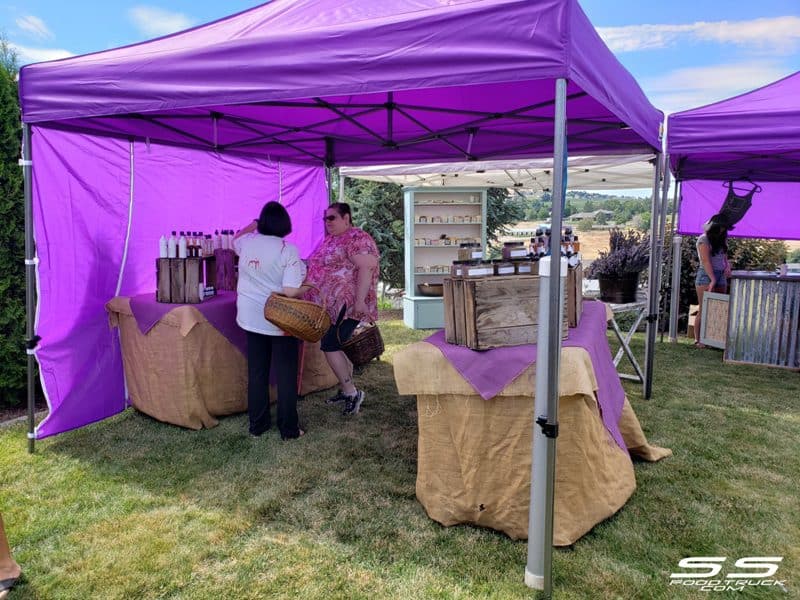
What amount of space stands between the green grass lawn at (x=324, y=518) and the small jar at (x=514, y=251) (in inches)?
52.8

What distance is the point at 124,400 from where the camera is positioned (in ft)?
14.6

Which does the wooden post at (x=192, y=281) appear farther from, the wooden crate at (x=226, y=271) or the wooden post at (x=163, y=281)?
the wooden crate at (x=226, y=271)

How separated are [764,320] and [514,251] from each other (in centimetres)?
479

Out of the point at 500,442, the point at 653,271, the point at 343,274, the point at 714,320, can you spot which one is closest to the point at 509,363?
the point at 500,442

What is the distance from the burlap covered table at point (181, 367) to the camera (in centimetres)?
395

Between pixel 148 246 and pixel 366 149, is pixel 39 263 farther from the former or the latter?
pixel 366 149

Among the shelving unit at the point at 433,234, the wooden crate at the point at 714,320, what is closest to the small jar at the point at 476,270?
the wooden crate at the point at 714,320

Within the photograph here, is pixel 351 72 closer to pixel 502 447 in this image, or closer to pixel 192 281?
pixel 502 447

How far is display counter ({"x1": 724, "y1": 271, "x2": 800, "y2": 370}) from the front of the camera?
20.0 feet

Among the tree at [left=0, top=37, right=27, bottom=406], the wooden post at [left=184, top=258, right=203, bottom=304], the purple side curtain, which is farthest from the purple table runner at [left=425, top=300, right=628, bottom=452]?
the purple side curtain

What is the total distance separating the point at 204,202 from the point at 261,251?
171 centimetres

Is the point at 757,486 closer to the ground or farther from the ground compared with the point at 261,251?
closer to the ground

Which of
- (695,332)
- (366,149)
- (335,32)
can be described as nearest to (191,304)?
(335,32)

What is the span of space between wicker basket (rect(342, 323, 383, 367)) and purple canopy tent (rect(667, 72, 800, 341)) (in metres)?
2.80
